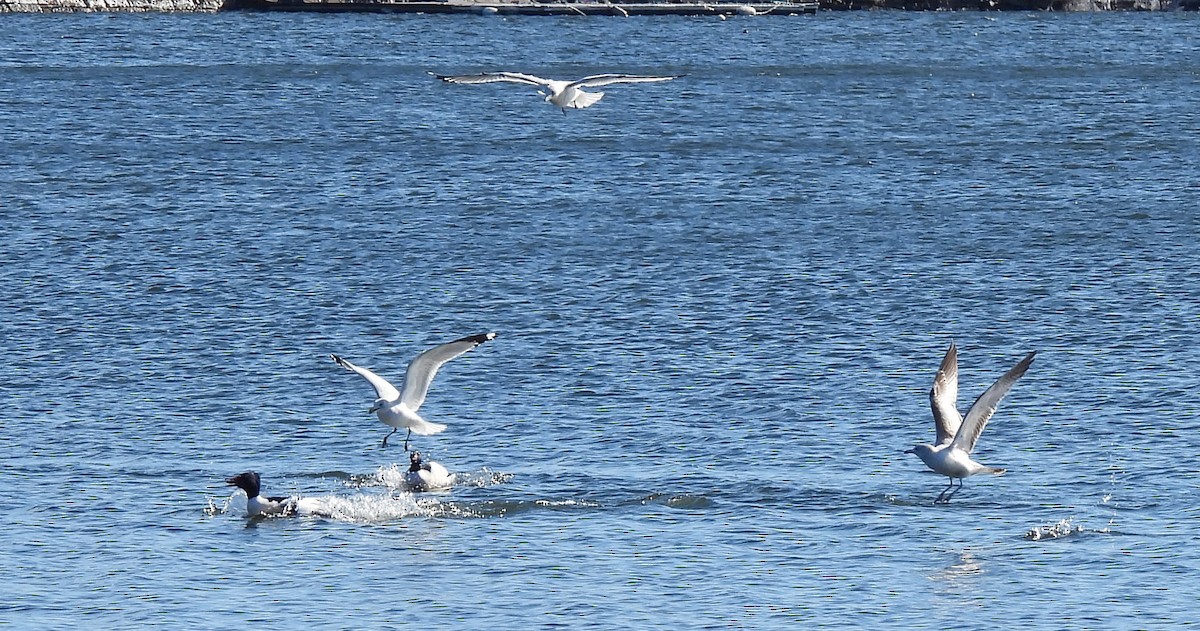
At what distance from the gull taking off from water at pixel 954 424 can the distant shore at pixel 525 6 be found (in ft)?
406

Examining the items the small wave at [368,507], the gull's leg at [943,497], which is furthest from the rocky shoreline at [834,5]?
the gull's leg at [943,497]

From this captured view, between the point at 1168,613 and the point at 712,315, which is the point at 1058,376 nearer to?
the point at 712,315

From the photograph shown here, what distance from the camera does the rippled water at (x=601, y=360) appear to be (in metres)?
20.4

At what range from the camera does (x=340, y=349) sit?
3281 cm

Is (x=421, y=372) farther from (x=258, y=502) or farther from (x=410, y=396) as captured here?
(x=258, y=502)

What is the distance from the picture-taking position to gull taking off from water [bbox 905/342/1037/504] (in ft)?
67.5

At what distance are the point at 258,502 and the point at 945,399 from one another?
8013 mm

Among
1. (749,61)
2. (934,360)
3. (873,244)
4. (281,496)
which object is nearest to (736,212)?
(873,244)

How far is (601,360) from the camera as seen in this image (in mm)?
31531

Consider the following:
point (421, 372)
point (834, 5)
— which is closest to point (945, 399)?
point (421, 372)

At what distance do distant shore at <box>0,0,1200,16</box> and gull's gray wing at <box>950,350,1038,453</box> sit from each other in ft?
409

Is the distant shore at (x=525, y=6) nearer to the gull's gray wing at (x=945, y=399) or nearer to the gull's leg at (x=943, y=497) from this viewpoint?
the gull's leg at (x=943, y=497)

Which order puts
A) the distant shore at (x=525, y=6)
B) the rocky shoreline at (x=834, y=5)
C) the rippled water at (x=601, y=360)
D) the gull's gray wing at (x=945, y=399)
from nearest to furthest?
1. the rippled water at (x=601, y=360)
2. the gull's gray wing at (x=945, y=399)
3. the distant shore at (x=525, y=6)
4. the rocky shoreline at (x=834, y=5)

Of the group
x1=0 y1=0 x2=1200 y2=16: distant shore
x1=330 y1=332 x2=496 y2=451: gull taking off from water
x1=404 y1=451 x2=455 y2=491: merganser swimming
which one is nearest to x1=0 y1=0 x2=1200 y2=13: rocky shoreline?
x1=0 y1=0 x2=1200 y2=16: distant shore
